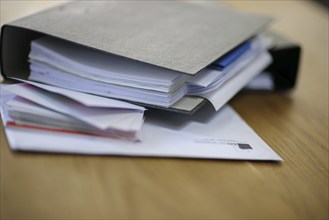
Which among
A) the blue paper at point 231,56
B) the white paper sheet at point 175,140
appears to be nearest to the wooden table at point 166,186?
the white paper sheet at point 175,140

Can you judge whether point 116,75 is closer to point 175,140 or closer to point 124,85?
point 124,85

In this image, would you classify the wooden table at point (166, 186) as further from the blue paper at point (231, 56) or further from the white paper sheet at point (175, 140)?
the blue paper at point (231, 56)

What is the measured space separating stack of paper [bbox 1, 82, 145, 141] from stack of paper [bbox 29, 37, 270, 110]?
4 cm

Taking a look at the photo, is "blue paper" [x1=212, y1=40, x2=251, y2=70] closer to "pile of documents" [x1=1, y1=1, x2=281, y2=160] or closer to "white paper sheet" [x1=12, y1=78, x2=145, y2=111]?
"pile of documents" [x1=1, y1=1, x2=281, y2=160]

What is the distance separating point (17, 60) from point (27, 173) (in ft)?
0.85

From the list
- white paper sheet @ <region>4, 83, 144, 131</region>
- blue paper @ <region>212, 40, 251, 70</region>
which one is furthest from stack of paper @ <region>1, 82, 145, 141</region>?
blue paper @ <region>212, 40, 251, 70</region>

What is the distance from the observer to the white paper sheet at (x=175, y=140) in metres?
0.50

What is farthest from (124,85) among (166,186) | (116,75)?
(166,186)

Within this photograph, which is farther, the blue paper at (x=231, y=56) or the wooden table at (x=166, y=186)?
the blue paper at (x=231, y=56)

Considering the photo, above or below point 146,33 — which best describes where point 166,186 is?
below

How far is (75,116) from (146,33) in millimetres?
196

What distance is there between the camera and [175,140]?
55cm

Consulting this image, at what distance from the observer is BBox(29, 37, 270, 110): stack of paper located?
0.55 m

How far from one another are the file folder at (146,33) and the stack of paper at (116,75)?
2 cm
